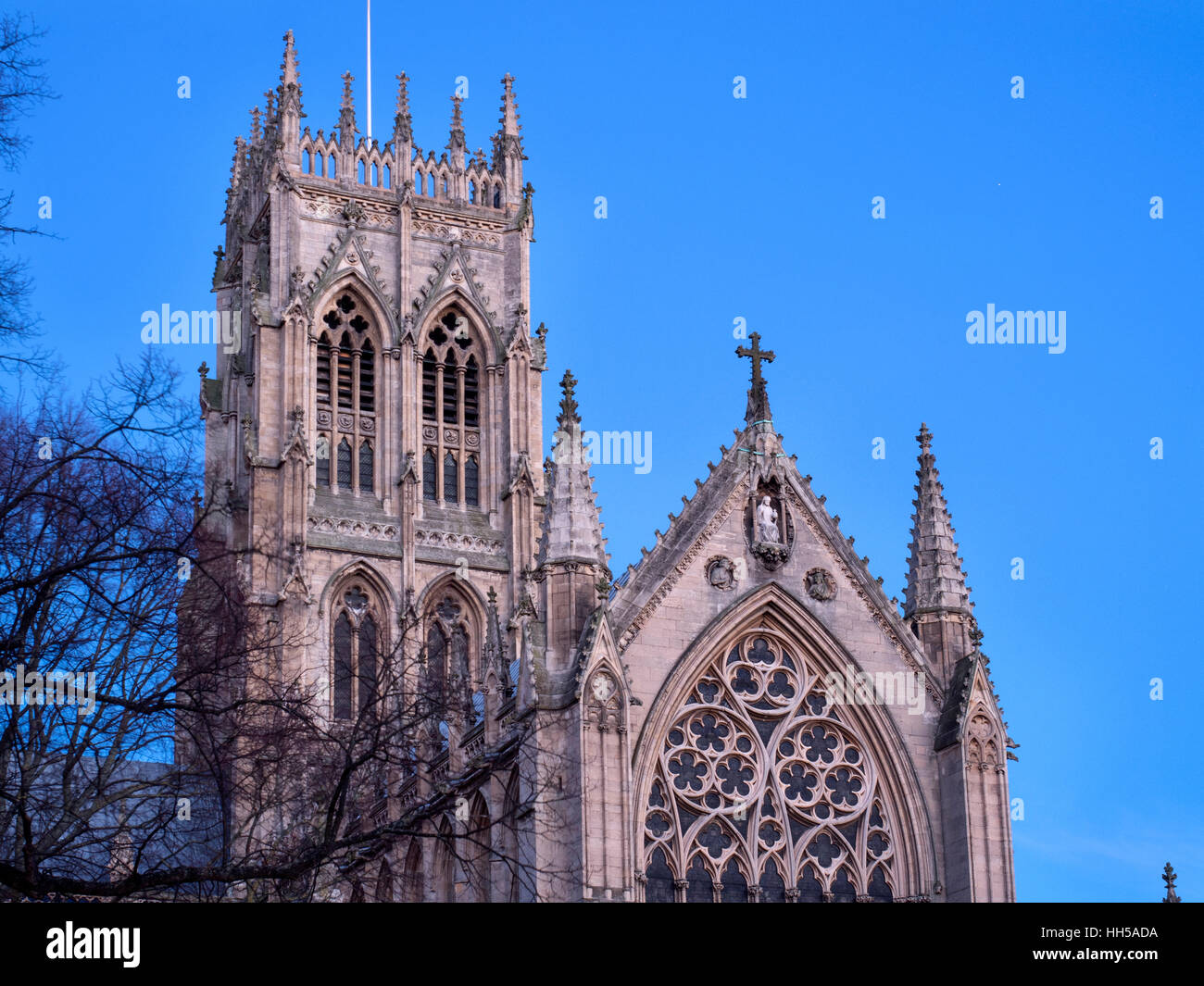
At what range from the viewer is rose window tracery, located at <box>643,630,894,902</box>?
36438 millimetres

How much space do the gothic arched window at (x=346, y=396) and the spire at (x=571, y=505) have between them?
1153 inches

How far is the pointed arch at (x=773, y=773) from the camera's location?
120 ft

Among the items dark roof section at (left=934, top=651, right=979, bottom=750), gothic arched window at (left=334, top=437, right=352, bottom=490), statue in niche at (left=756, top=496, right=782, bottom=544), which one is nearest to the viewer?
dark roof section at (left=934, top=651, right=979, bottom=750)

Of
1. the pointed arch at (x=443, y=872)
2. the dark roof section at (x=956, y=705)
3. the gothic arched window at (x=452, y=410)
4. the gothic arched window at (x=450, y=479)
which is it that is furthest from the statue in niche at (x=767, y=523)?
the gothic arched window at (x=450, y=479)

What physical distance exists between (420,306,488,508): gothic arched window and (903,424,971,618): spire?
29310 millimetres

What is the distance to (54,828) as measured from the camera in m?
24.1

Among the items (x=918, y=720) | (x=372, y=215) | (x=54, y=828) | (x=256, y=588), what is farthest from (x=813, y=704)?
(x=372, y=215)

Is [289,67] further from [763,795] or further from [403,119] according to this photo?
[763,795]

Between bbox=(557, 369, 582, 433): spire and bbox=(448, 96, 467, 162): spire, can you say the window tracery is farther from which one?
bbox=(557, 369, 582, 433): spire

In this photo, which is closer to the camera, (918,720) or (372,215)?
(918,720)

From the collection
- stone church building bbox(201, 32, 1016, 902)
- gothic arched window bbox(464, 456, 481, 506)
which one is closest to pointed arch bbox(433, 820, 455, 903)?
stone church building bbox(201, 32, 1016, 902)
